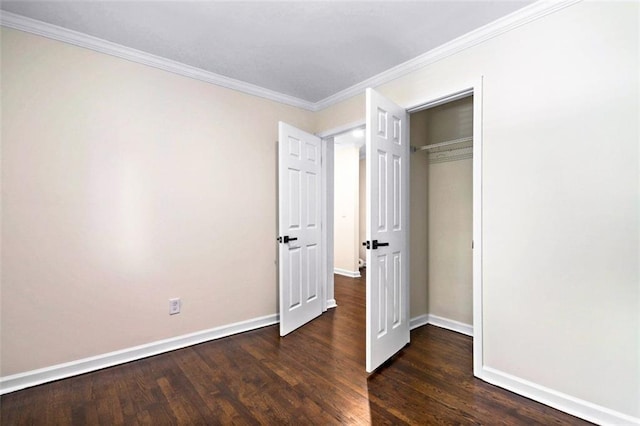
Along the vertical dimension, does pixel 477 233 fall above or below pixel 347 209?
below

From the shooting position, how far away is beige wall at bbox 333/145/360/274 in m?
5.93

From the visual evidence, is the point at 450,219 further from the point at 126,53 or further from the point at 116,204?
the point at 126,53

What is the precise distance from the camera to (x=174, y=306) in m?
2.75

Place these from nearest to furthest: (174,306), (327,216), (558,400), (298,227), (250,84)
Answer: (558,400) < (174,306) < (250,84) < (298,227) < (327,216)

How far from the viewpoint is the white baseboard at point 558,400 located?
170cm

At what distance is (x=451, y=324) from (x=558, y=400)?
134 cm

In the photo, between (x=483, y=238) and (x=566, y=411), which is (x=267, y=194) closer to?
(x=483, y=238)

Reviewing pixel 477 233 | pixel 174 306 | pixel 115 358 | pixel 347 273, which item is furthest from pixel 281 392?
pixel 347 273

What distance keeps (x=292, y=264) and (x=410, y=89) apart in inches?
78.7

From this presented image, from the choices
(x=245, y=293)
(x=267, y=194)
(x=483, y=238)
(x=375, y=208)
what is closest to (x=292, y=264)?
(x=245, y=293)

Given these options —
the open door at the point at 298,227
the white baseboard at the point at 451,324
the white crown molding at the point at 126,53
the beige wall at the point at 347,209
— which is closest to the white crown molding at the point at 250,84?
the white crown molding at the point at 126,53

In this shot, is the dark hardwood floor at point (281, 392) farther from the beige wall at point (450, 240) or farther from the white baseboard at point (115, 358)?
the beige wall at point (450, 240)

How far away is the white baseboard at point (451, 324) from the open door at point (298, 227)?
126 centimetres

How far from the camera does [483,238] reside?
2240mm
